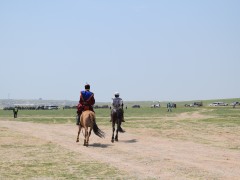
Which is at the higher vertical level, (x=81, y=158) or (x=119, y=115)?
(x=119, y=115)

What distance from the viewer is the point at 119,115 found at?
20.6m

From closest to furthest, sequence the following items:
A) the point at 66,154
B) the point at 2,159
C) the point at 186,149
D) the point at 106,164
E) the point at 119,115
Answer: the point at 106,164 → the point at 2,159 → the point at 66,154 → the point at 186,149 → the point at 119,115

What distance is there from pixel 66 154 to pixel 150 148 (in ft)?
13.3

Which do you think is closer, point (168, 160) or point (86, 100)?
point (168, 160)

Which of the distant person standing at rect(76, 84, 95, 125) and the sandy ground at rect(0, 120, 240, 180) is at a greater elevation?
the distant person standing at rect(76, 84, 95, 125)

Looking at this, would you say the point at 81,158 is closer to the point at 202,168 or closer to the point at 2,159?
the point at 2,159

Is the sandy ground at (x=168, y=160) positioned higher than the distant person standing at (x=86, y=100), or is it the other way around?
the distant person standing at (x=86, y=100)

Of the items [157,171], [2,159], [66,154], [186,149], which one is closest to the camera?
[157,171]

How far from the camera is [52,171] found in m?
11.3

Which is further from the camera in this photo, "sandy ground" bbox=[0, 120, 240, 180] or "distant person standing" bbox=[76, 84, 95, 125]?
"distant person standing" bbox=[76, 84, 95, 125]

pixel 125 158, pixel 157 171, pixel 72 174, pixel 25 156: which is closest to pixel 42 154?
pixel 25 156

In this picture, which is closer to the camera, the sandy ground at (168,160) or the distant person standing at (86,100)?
the sandy ground at (168,160)

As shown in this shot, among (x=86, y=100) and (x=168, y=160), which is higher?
(x=86, y=100)

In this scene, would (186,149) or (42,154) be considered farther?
(186,149)
